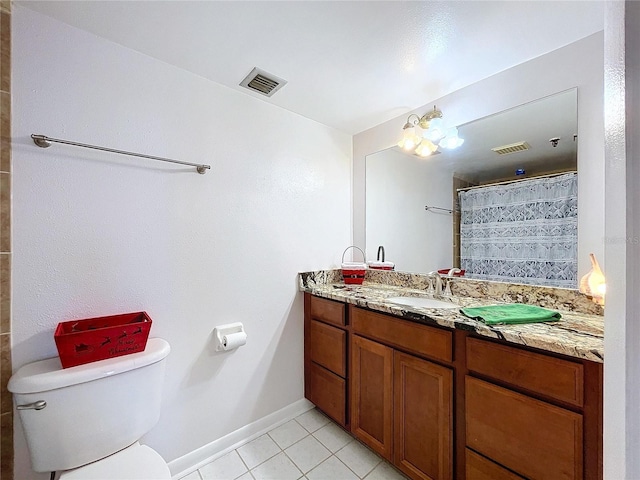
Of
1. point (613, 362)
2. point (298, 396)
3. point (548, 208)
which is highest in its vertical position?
point (548, 208)

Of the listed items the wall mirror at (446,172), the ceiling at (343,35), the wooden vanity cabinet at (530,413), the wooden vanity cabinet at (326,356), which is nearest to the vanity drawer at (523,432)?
the wooden vanity cabinet at (530,413)

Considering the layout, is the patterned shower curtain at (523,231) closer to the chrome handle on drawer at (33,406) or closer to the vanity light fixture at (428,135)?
the vanity light fixture at (428,135)

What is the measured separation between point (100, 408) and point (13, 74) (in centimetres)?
137

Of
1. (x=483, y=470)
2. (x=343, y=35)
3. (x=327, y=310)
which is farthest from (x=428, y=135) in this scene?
(x=483, y=470)

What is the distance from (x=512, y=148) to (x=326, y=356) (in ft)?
5.60

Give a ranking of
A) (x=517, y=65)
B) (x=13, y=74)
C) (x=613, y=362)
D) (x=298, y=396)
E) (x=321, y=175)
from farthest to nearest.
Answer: (x=321, y=175)
(x=298, y=396)
(x=517, y=65)
(x=13, y=74)
(x=613, y=362)

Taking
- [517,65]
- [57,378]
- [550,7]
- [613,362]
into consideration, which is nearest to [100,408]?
[57,378]

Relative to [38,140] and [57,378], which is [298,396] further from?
A: [38,140]

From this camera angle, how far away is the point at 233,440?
1673 millimetres

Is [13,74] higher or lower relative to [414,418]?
higher

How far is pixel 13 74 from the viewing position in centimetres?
110

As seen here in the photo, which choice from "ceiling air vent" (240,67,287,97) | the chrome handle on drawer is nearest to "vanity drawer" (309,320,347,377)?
the chrome handle on drawer

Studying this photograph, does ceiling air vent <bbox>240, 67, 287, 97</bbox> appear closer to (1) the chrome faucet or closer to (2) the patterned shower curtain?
(2) the patterned shower curtain

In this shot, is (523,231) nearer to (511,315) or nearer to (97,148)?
(511,315)
